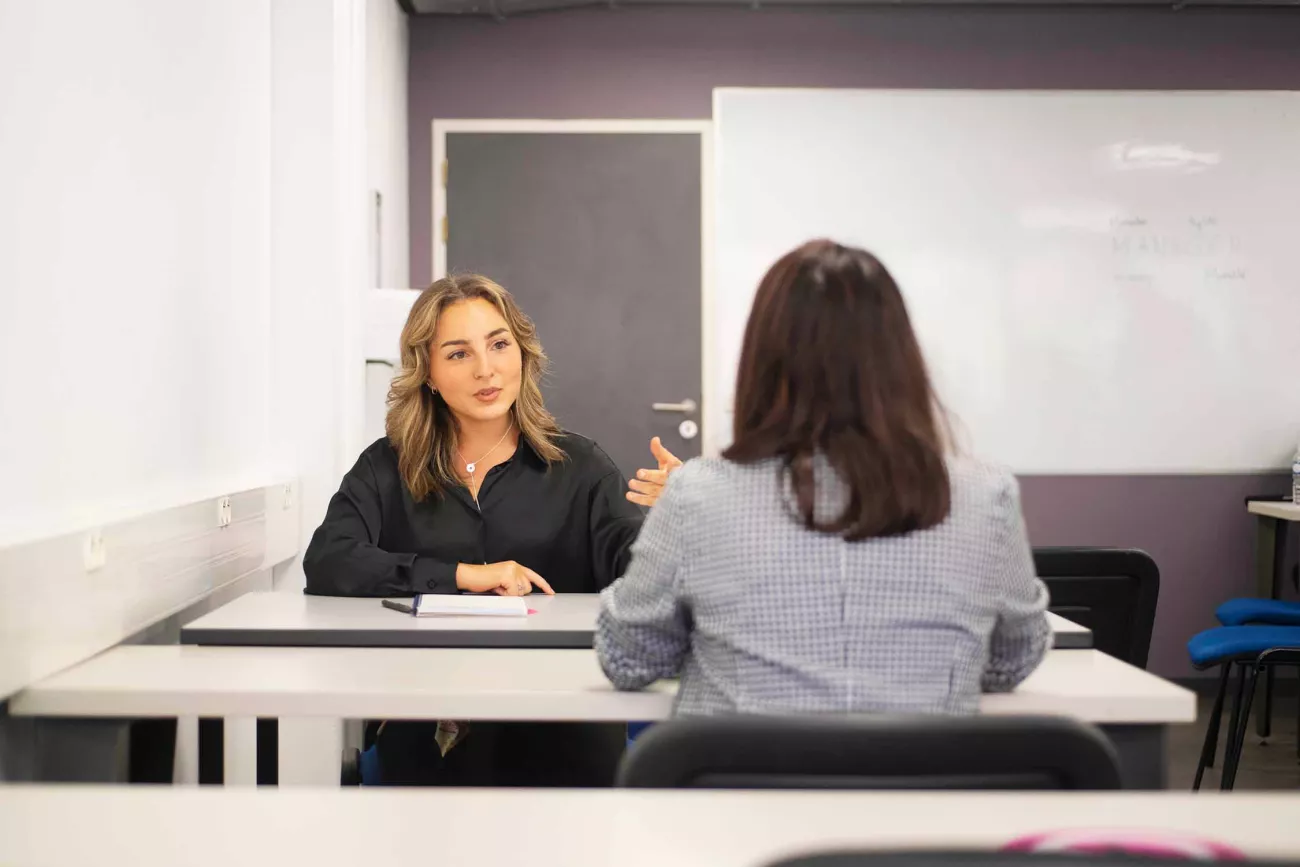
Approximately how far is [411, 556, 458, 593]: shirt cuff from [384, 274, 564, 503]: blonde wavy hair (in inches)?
8.9

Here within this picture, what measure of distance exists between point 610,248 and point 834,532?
3.48 m

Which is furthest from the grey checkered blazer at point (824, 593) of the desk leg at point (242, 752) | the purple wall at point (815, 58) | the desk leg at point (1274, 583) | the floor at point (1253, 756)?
the purple wall at point (815, 58)

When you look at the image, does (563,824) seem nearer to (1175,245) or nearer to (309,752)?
(309,752)

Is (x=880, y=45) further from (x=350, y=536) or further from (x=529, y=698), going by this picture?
(x=529, y=698)

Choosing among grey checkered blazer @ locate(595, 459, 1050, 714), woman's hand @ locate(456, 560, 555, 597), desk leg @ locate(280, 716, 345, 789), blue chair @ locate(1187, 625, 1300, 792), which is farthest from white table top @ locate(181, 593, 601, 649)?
blue chair @ locate(1187, 625, 1300, 792)

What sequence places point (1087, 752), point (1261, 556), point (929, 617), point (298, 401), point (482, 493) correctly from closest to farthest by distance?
1. point (1087, 752)
2. point (929, 617)
3. point (482, 493)
4. point (298, 401)
5. point (1261, 556)

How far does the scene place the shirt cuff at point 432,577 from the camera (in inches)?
87.0

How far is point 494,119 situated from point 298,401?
2.04m

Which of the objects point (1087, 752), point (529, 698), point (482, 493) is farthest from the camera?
point (482, 493)

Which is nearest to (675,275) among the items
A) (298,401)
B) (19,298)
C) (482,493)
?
(298,401)

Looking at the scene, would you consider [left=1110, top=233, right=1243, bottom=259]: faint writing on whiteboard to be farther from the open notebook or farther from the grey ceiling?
the open notebook

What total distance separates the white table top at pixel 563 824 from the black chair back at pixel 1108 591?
1160 millimetres

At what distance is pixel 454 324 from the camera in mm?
2490

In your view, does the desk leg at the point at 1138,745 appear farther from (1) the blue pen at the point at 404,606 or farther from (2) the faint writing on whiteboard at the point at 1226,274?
(2) the faint writing on whiteboard at the point at 1226,274
